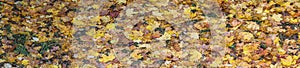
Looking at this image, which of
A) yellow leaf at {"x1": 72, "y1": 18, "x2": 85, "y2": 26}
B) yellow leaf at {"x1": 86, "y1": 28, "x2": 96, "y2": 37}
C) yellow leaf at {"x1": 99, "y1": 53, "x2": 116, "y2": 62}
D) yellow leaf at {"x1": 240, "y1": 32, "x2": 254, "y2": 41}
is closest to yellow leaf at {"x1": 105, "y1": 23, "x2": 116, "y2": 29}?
yellow leaf at {"x1": 86, "y1": 28, "x2": 96, "y2": 37}

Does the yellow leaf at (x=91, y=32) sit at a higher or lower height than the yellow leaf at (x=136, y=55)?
higher

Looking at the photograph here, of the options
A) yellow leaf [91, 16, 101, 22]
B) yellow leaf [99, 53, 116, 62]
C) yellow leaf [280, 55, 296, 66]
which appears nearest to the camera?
yellow leaf [280, 55, 296, 66]

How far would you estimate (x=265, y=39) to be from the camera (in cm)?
429

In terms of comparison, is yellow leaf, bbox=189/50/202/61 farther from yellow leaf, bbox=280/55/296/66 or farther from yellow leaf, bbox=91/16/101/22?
yellow leaf, bbox=91/16/101/22

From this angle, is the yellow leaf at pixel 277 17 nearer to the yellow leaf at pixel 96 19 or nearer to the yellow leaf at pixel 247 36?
the yellow leaf at pixel 247 36

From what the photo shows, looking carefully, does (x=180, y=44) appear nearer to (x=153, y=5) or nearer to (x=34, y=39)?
(x=153, y=5)

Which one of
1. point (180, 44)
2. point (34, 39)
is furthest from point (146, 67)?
point (34, 39)

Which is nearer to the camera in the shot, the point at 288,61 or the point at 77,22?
the point at 288,61

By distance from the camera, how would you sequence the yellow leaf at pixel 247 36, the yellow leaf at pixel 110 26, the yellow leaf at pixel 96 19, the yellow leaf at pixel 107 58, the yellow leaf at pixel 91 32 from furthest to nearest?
the yellow leaf at pixel 96 19
the yellow leaf at pixel 110 26
the yellow leaf at pixel 91 32
the yellow leaf at pixel 247 36
the yellow leaf at pixel 107 58

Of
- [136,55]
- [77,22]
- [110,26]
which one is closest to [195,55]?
[136,55]

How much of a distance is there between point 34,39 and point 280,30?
221 centimetres

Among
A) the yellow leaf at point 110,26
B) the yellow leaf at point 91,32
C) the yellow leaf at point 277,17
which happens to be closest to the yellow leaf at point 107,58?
the yellow leaf at point 91,32

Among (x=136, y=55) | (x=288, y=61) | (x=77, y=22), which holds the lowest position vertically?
(x=288, y=61)

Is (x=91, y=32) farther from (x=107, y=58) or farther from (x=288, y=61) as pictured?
(x=288, y=61)
